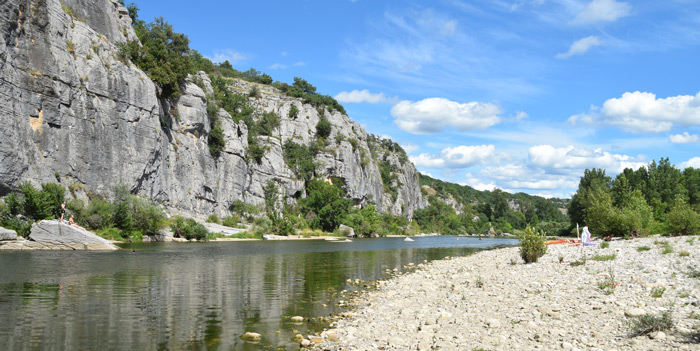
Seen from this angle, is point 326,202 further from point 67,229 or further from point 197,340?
point 197,340


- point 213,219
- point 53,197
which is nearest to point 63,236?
point 53,197

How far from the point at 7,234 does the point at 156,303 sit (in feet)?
99.0

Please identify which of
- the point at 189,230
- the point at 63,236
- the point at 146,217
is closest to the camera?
the point at 63,236

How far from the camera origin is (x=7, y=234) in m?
37.3

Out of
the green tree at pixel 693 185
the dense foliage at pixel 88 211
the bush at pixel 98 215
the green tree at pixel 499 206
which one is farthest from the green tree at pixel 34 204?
the green tree at pixel 499 206

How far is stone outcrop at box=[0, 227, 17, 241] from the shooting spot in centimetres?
3685

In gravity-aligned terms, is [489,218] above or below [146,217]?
above

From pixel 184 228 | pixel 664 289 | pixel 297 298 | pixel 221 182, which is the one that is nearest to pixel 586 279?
pixel 664 289

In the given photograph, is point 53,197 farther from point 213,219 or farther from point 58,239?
point 213,219

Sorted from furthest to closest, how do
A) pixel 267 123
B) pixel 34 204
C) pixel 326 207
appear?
pixel 267 123 → pixel 326 207 → pixel 34 204

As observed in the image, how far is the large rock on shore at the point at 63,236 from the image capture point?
1502 inches

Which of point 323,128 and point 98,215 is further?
point 323,128

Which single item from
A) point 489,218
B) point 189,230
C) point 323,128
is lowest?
point 189,230

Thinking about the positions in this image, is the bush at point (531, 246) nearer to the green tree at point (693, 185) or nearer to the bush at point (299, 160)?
the green tree at point (693, 185)
